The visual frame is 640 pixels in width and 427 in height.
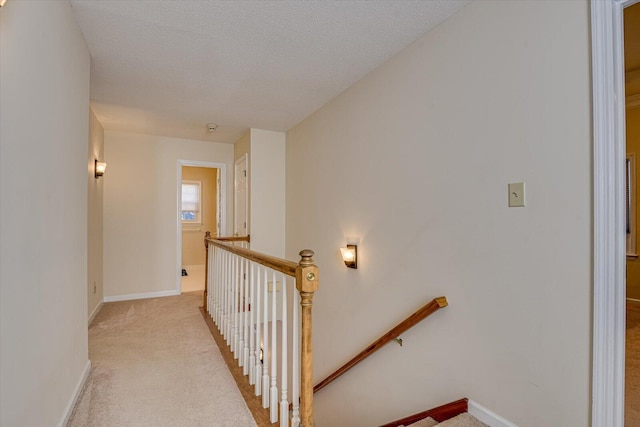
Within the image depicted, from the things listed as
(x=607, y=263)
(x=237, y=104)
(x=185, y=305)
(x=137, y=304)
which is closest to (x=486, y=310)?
(x=607, y=263)

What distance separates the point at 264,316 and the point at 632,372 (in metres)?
2.31

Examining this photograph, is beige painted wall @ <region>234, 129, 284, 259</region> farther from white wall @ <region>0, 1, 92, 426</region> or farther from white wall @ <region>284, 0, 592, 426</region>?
white wall @ <region>0, 1, 92, 426</region>

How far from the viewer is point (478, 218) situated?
1.80 meters

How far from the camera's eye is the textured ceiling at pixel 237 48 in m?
1.91

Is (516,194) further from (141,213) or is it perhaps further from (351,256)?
(141,213)

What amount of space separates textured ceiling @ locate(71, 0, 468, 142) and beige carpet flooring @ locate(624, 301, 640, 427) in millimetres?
2393

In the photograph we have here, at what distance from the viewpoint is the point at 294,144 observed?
4.31 meters

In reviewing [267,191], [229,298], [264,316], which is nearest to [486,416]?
[264,316]

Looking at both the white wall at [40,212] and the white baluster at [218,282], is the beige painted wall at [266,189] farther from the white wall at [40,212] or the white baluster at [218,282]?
the white wall at [40,212]

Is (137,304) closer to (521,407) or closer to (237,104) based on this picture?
(237,104)

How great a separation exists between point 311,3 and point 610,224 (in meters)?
1.85

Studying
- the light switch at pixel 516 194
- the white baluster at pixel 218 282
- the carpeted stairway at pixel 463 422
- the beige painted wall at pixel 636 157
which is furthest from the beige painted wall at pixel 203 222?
the beige painted wall at pixel 636 157

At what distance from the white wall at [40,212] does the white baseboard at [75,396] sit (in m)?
0.02

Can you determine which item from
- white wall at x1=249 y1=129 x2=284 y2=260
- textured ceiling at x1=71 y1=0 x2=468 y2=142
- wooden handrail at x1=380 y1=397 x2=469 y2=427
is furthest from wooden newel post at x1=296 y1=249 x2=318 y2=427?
white wall at x1=249 y1=129 x2=284 y2=260
